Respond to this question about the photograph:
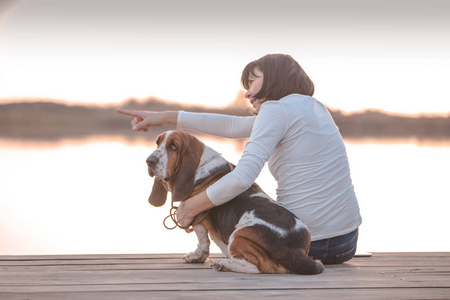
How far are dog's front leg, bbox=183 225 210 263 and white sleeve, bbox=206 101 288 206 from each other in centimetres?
37

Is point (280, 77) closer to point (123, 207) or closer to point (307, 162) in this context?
point (307, 162)

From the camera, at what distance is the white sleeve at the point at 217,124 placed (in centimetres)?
458

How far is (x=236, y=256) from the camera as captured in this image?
11.7 ft

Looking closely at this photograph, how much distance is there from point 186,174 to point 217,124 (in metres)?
0.76

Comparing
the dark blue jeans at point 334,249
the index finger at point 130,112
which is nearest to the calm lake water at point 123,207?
the dark blue jeans at point 334,249

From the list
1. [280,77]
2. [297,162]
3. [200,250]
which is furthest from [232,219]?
[280,77]

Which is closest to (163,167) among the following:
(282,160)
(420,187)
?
(282,160)

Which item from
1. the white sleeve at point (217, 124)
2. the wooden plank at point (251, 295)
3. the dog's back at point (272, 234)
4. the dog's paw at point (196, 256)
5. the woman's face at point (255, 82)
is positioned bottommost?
the dog's paw at point (196, 256)

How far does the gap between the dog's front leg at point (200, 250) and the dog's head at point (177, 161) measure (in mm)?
231

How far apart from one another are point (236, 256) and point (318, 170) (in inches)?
29.3

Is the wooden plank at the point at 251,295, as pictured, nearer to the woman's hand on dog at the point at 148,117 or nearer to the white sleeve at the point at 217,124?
the woman's hand on dog at the point at 148,117

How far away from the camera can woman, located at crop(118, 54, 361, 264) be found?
372 cm

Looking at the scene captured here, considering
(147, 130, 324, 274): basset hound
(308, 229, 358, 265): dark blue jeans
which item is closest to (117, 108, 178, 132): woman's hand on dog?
(147, 130, 324, 274): basset hound

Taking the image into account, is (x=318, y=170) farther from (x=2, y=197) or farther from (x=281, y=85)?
(x=2, y=197)
